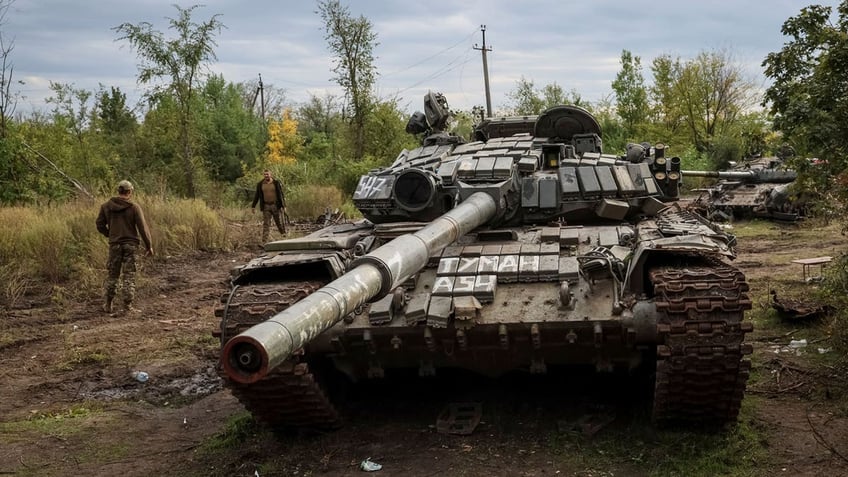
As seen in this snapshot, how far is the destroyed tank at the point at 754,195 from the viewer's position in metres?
22.2

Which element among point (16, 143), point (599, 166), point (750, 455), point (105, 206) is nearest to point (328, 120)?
point (16, 143)

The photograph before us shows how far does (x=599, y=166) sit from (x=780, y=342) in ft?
9.36

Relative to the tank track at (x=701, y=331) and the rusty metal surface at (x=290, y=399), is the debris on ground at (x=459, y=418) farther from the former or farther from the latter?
the tank track at (x=701, y=331)

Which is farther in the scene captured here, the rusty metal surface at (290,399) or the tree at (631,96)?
the tree at (631,96)

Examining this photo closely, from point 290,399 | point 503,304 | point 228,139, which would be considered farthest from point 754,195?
point 228,139

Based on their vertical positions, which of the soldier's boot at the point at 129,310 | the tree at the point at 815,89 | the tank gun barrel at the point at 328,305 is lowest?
the soldier's boot at the point at 129,310

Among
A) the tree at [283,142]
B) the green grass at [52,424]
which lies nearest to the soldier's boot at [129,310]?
the green grass at [52,424]

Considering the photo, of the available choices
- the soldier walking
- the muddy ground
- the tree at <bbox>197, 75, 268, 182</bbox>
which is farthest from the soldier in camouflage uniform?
the tree at <bbox>197, 75, 268, 182</bbox>

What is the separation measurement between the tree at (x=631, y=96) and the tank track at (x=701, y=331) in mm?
32063

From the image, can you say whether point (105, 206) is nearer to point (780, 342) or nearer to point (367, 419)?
point (367, 419)

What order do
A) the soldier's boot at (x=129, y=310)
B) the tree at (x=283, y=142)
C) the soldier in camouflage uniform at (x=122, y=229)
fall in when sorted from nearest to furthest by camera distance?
1. the soldier in camouflage uniform at (x=122, y=229)
2. the soldier's boot at (x=129, y=310)
3. the tree at (x=283, y=142)

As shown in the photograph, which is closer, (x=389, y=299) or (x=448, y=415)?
(x=389, y=299)

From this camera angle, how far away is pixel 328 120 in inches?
2132

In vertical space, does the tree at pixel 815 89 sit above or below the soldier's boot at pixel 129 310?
above
